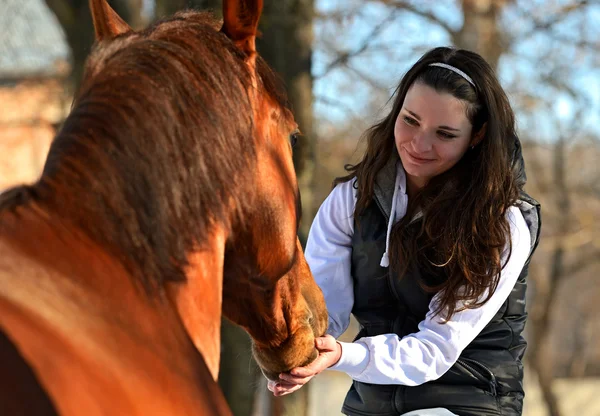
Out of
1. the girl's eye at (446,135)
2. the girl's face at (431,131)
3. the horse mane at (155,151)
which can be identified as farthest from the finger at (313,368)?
the girl's eye at (446,135)

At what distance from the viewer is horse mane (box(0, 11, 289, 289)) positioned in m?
1.68

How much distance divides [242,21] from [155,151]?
18.0 inches

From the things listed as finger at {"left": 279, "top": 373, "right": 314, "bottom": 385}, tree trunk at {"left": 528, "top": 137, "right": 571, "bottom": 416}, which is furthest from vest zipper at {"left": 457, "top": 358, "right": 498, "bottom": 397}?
tree trunk at {"left": 528, "top": 137, "right": 571, "bottom": 416}

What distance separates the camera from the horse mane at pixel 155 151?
168cm

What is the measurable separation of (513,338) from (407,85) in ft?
3.47

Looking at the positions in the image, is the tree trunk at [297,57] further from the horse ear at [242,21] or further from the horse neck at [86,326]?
the horse neck at [86,326]

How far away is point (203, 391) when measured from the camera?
1733 mm

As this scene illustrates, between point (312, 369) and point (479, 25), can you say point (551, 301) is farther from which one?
point (312, 369)

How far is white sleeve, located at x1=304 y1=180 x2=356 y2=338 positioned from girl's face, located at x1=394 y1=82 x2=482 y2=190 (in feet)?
1.12

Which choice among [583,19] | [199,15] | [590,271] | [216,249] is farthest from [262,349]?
[590,271]

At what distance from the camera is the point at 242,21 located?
1.98m

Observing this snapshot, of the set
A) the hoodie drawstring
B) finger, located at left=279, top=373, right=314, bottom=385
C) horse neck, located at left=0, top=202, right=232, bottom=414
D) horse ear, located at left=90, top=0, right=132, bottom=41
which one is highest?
horse ear, located at left=90, top=0, right=132, bottom=41

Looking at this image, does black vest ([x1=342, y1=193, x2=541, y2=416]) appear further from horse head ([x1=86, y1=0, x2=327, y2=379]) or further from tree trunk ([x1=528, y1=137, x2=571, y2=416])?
tree trunk ([x1=528, y1=137, x2=571, y2=416])

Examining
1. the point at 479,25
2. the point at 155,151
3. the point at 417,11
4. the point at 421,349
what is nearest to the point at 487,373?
the point at 421,349
